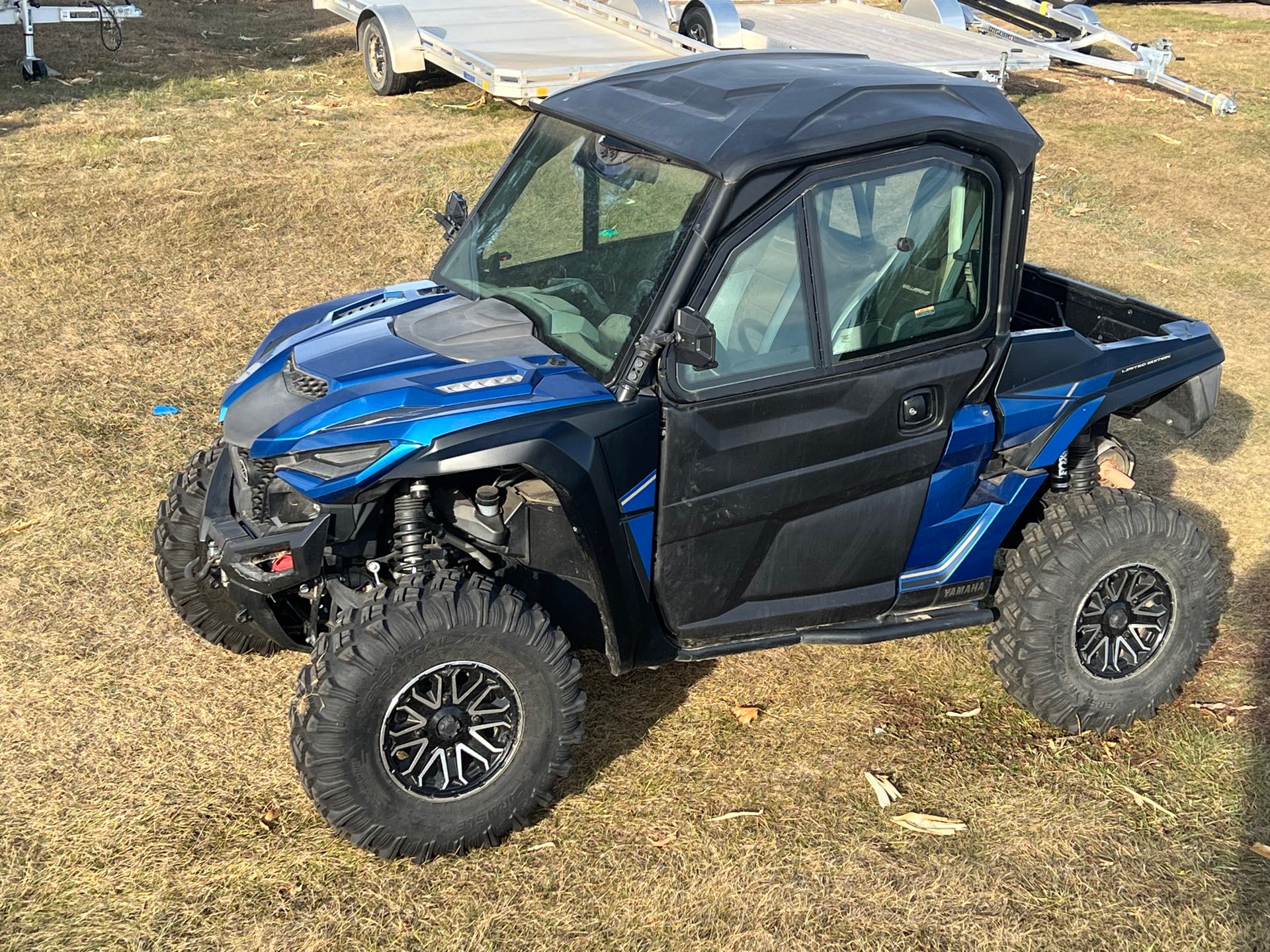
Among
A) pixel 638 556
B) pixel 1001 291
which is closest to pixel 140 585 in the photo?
pixel 638 556

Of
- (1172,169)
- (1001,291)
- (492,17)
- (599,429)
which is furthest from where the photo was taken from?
(492,17)

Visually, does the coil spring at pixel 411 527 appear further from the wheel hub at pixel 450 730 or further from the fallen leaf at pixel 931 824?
the fallen leaf at pixel 931 824

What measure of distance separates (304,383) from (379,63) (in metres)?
10.2

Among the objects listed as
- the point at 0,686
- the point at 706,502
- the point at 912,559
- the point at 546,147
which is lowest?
the point at 0,686

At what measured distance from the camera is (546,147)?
15.9 feet

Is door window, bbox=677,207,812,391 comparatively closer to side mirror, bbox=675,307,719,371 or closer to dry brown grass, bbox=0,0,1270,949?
side mirror, bbox=675,307,719,371

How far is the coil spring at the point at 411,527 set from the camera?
4066mm

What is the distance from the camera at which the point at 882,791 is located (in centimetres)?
461

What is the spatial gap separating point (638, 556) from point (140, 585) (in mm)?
2552

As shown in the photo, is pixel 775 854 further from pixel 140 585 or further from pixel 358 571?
pixel 140 585

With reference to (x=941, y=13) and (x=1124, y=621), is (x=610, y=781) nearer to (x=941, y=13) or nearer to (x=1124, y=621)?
(x=1124, y=621)

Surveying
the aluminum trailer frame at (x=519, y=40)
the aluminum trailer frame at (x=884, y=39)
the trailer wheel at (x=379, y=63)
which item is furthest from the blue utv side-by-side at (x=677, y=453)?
the trailer wheel at (x=379, y=63)

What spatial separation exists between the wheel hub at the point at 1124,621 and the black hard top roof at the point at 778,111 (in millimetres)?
1597

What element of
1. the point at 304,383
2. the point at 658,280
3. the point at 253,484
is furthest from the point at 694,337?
the point at 253,484
